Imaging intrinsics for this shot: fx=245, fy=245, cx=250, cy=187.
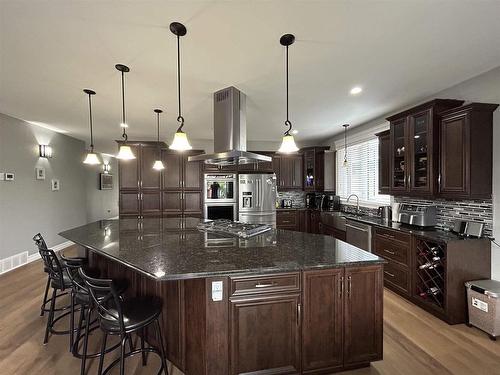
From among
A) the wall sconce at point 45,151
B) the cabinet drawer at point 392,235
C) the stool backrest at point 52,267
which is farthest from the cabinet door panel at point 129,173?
the cabinet drawer at point 392,235

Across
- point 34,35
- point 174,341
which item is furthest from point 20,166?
point 174,341

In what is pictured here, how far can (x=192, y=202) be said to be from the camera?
5.36 metres

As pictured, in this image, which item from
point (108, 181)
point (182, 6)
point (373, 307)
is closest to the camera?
point (182, 6)

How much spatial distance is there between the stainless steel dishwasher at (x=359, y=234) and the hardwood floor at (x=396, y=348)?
0.95m

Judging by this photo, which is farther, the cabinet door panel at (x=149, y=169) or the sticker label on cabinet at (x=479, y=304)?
the cabinet door panel at (x=149, y=169)

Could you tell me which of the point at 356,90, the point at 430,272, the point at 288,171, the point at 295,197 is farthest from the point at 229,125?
the point at 295,197

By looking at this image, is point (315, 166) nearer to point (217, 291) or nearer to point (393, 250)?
point (393, 250)

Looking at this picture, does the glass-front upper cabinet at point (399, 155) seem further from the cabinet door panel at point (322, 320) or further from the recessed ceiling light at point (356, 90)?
the cabinet door panel at point (322, 320)

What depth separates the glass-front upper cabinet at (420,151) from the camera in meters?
2.87

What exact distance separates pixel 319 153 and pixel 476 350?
4.27m

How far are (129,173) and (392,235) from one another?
15.8 feet

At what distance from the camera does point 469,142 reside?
248 cm

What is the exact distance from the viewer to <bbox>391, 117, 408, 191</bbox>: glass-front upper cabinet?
324cm

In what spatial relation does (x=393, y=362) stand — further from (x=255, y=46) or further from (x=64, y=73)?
(x=64, y=73)
